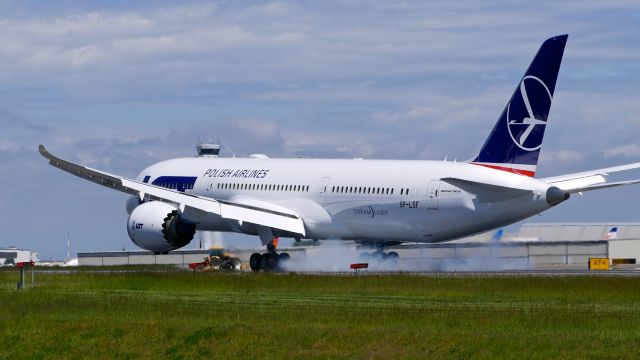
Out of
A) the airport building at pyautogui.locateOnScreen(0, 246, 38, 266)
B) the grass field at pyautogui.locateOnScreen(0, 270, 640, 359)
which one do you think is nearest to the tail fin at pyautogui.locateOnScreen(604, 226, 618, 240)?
the airport building at pyautogui.locateOnScreen(0, 246, 38, 266)

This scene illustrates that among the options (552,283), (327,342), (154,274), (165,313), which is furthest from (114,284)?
(327,342)

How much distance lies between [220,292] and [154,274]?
8209 mm

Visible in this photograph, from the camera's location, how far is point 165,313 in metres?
39.0

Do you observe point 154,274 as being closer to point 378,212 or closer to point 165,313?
point 378,212

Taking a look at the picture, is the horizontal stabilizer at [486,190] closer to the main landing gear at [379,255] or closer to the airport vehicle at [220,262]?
the main landing gear at [379,255]

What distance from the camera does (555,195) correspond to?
55.2 metres

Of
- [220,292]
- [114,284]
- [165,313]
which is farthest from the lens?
[114,284]

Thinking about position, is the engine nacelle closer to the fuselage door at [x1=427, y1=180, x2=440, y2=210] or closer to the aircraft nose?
the fuselage door at [x1=427, y1=180, x2=440, y2=210]

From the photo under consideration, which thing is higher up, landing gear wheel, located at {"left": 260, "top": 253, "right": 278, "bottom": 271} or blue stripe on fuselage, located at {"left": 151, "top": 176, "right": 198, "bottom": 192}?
blue stripe on fuselage, located at {"left": 151, "top": 176, "right": 198, "bottom": 192}

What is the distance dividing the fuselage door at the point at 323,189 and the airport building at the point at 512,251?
331 centimetres

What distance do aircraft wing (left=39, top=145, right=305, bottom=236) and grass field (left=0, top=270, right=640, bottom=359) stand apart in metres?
10.1

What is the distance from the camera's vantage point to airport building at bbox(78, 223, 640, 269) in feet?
221

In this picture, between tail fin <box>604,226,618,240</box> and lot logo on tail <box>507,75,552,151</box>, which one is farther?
tail fin <box>604,226,618,240</box>

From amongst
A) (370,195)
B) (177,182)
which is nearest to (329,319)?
(370,195)
